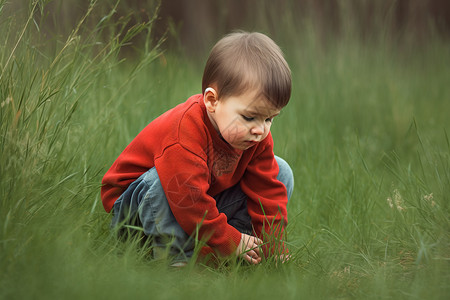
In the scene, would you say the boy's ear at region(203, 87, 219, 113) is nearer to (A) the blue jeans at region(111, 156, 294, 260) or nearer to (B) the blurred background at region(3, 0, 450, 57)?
(A) the blue jeans at region(111, 156, 294, 260)

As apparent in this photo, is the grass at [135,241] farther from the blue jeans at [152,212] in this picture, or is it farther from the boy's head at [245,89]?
the boy's head at [245,89]

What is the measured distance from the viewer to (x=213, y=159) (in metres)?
1.91

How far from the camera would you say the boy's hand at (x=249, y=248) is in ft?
6.21

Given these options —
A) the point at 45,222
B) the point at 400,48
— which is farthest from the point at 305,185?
the point at 400,48

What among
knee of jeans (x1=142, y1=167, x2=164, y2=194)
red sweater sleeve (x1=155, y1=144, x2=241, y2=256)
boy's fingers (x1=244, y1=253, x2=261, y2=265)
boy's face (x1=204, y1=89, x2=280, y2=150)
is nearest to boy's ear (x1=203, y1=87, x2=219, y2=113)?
boy's face (x1=204, y1=89, x2=280, y2=150)

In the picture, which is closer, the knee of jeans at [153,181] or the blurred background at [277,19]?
the knee of jeans at [153,181]

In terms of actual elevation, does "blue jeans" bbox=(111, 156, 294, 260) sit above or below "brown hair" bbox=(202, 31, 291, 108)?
below

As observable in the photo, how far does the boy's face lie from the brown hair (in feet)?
0.08

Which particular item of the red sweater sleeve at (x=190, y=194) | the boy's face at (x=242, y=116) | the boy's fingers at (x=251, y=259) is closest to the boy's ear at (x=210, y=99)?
the boy's face at (x=242, y=116)

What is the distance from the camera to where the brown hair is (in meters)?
1.76

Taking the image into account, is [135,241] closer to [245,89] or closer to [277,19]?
[245,89]

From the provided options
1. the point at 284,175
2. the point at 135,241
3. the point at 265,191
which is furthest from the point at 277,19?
the point at 135,241

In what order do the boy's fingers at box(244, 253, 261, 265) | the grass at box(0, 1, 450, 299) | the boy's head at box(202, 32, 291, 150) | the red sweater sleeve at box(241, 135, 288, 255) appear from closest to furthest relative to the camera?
the grass at box(0, 1, 450, 299)
the boy's head at box(202, 32, 291, 150)
the boy's fingers at box(244, 253, 261, 265)
the red sweater sleeve at box(241, 135, 288, 255)

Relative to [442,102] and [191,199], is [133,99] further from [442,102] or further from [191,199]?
[442,102]
